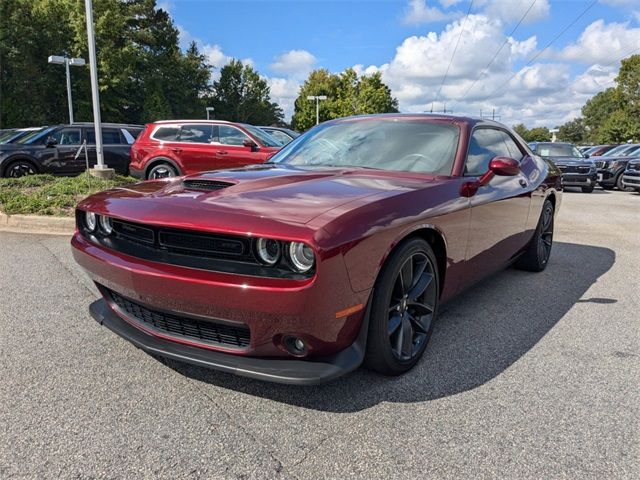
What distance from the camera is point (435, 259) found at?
2.94 metres

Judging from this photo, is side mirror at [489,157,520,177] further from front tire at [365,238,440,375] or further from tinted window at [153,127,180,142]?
tinted window at [153,127,180,142]

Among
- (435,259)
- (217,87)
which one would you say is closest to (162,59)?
(217,87)

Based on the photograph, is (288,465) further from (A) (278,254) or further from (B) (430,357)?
(B) (430,357)

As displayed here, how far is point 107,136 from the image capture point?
1295cm

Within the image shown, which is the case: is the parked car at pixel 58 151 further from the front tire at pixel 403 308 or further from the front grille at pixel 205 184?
the front tire at pixel 403 308

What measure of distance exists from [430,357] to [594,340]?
1213 mm

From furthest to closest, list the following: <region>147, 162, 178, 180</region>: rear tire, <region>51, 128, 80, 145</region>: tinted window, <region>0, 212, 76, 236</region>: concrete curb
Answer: <region>51, 128, 80, 145</region>: tinted window < <region>147, 162, 178, 180</region>: rear tire < <region>0, 212, 76, 236</region>: concrete curb

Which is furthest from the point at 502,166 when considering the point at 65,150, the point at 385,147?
the point at 65,150

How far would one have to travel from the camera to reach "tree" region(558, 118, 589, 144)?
120 metres

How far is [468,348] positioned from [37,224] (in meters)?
6.28

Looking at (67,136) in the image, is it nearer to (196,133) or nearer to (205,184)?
(196,133)

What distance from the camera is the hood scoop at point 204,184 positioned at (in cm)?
279

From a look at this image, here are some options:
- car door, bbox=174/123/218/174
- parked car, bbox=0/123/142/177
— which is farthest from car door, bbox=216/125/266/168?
parked car, bbox=0/123/142/177

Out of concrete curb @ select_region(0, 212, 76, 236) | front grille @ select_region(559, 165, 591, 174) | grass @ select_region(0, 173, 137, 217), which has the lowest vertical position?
concrete curb @ select_region(0, 212, 76, 236)
